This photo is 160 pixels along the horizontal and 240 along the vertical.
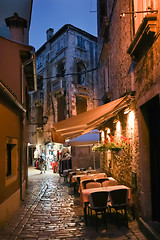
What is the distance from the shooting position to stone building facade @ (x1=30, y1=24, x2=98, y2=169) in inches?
778

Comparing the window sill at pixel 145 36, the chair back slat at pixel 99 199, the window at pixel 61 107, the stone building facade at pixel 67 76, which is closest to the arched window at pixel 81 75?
the stone building facade at pixel 67 76

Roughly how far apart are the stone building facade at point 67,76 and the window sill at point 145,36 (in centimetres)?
1303

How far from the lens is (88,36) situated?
70.4 feet

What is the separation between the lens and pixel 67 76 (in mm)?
19750

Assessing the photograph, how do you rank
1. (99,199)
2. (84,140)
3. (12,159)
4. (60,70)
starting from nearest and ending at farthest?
(99,199), (12,159), (84,140), (60,70)

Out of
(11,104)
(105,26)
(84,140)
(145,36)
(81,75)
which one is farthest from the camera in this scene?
(81,75)

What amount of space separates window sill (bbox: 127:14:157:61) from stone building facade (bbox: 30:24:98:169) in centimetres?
1303

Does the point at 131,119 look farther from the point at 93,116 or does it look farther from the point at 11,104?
the point at 11,104

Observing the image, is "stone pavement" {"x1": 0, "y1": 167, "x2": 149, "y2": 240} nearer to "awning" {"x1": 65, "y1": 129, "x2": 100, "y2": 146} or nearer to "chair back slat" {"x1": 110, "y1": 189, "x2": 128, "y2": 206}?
"chair back slat" {"x1": 110, "y1": 189, "x2": 128, "y2": 206}

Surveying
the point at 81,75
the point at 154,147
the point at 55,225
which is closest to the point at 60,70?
the point at 81,75

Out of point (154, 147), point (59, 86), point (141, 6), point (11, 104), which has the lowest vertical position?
point (154, 147)

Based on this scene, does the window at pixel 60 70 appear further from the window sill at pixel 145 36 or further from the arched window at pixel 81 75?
the window sill at pixel 145 36

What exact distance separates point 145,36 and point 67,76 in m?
15.3

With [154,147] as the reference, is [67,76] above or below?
above
